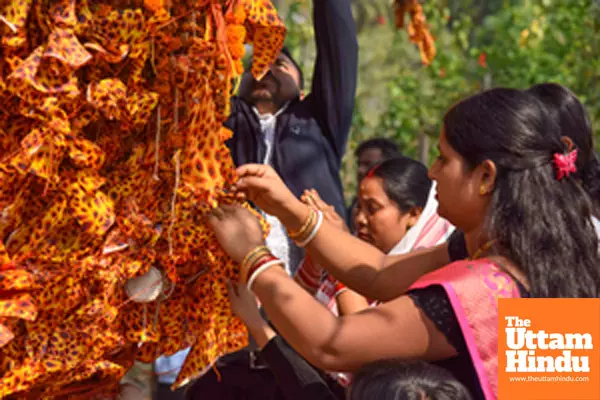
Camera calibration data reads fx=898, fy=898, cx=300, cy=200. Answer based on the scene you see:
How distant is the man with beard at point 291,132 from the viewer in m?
2.73

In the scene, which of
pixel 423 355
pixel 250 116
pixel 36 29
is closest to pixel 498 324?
pixel 423 355

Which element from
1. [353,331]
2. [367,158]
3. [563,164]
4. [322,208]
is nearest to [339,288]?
[322,208]

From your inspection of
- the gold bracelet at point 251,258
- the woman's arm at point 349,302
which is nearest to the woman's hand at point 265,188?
the gold bracelet at point 251,258

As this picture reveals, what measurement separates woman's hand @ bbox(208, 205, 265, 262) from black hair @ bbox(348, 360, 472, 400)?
40cm

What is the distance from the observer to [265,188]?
2221mm

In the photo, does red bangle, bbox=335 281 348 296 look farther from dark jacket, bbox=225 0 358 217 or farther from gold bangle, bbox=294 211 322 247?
gold bangle, bbox=294 211 322 247

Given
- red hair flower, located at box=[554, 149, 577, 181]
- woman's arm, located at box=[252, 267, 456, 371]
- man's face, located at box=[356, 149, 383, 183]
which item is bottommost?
man's face, located at box=[356, 149, 383, 183]

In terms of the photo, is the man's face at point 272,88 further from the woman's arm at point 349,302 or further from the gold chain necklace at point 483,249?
the gold chain necklace at point 483,249

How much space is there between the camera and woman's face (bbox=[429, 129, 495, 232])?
6.64 ft

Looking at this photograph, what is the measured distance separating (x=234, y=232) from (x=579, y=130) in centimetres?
87

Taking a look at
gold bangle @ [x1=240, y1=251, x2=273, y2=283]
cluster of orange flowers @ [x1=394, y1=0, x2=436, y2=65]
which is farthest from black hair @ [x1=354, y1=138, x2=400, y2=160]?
gold bangle @ [x1=240, y1=251, x2=273, y2=283]

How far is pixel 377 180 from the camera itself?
334 cm

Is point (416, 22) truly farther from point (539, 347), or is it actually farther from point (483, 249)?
point (539, 347)

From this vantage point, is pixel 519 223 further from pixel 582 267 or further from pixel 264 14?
pixel 264 14
